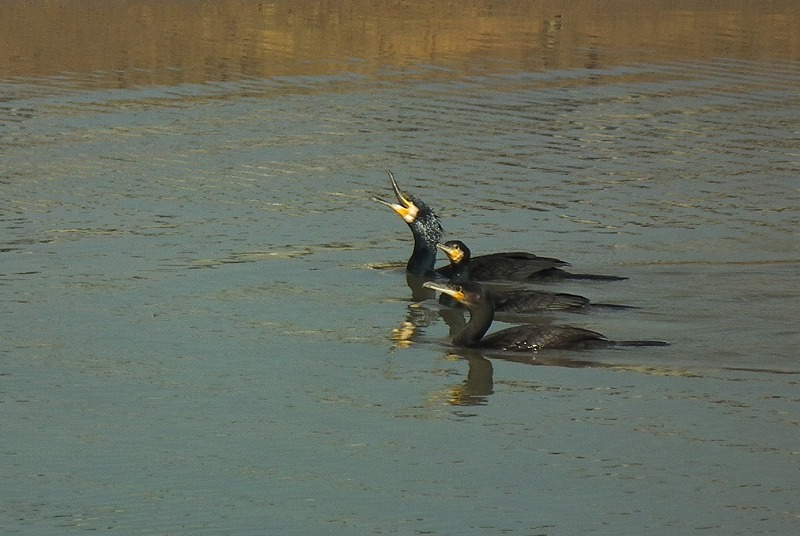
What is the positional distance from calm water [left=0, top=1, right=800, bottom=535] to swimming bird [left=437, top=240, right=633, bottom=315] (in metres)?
0.14

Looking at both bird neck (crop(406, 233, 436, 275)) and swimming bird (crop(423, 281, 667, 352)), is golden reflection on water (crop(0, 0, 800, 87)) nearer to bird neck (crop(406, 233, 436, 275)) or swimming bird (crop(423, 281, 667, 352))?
bird neck (crop(406, 233, 436, 275))

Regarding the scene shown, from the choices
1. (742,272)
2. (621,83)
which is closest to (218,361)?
(742,272)

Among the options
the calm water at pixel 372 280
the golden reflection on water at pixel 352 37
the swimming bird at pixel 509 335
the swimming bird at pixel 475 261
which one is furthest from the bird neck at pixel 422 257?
the golden reflection on water at pixel 352 37

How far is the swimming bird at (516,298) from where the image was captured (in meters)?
13.0

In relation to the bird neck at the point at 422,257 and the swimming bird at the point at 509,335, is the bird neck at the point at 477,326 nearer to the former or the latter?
the swimming bird at the point at 509,335

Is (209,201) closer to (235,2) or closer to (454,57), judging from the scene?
(454,57)

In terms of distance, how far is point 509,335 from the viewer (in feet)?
39.2

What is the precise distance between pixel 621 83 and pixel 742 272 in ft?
36.3

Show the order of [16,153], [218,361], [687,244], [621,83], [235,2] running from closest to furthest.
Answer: [218,361] → [687,244] → [16,153] → [621,83] → [235,2]

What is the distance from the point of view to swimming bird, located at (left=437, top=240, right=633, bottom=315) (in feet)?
42.6

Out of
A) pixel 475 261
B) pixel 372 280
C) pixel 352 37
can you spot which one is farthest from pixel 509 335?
pixel 352 37

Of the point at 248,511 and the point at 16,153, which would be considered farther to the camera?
the point at 16,153

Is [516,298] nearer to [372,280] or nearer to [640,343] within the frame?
[372,280]

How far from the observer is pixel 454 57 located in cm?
2691
